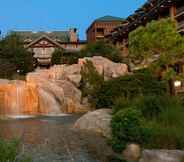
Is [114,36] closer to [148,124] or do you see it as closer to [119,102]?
[119,102]

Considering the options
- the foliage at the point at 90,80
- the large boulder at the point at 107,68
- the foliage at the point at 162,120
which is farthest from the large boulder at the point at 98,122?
the large boulder at the point at 107,68

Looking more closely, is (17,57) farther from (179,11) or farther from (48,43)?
(48,43)

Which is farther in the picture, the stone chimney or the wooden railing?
the stone chimney

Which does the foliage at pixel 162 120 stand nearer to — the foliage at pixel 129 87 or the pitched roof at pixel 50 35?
the foliage at pixel 129 87

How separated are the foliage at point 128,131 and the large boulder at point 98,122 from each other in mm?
2186

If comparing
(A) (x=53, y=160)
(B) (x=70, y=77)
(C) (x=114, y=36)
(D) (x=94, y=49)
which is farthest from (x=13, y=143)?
(C) (x=114, y=36)

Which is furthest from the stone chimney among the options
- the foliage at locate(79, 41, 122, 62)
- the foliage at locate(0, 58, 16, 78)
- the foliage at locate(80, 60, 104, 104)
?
the foliage at locate(80, 60, 104, 104)

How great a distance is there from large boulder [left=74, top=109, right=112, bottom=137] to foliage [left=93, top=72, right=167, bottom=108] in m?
6.70

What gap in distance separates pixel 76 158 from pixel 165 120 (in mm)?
3568

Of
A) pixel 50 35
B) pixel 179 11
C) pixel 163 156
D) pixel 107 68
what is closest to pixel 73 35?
pixel 50 35

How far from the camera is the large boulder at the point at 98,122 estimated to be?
44.6ft

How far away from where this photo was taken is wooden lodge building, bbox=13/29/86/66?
6588 centimetres

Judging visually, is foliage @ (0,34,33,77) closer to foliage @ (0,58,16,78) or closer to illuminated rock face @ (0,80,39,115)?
foliage @ (0,58,16,78)

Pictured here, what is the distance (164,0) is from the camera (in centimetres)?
3956
